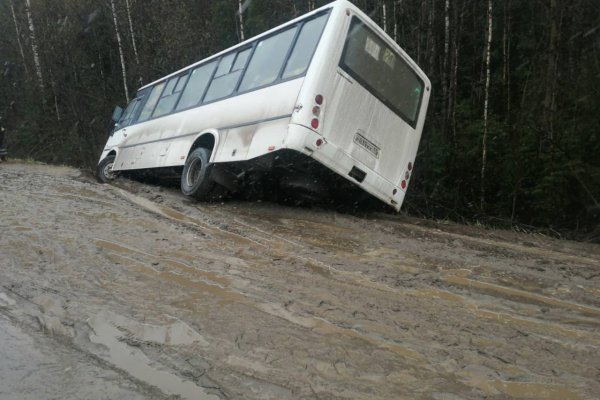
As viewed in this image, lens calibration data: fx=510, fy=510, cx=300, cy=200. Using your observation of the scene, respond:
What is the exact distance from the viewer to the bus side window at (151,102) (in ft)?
35.7

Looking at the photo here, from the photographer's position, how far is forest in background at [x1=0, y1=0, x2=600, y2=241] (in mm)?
9867

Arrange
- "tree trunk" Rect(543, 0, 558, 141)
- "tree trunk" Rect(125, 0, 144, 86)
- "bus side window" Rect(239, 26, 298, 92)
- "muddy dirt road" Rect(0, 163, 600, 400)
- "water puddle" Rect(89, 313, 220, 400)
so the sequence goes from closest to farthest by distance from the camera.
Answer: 1. "water puddle" Rect(89, 313, 220, 400)
2. "muddy dirt road" Rect(0, 163, 600, 400)
3. "bus side window" Rect(239, 26, 298, 92)
4. "tree trunk" Rect(543, 0, 558, 141)
5. "tree trunk" Rect(125, 0, 144, 86)

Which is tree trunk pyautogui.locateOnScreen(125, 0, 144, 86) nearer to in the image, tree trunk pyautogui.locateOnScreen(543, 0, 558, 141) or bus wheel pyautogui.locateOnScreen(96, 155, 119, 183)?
bus wheel pyautogui.locateOnScreen(96, 155, 119, 183)

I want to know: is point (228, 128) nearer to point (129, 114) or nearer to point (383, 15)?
point (129, 114)

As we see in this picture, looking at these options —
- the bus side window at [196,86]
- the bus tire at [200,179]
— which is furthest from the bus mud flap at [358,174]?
the bus side window at [196,86]

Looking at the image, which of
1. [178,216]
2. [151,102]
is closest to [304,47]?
[178,216]

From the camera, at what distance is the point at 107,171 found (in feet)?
39.9

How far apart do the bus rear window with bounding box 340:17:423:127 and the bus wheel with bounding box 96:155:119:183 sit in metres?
7.48

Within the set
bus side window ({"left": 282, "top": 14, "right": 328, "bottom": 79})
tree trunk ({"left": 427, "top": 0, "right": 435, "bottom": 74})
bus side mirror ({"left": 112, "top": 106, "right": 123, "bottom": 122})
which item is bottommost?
bus side mirror ({"left": 112, "top": 106, "right": 123, "bottom": 122})

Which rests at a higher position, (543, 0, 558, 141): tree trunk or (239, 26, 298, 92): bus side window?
(543, 0, 558, 141): tree trunk

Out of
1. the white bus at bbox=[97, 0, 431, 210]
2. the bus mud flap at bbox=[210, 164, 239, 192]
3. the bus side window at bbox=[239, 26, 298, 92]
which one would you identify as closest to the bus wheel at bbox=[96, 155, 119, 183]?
the white bus at bbox=[97, 0, 431, 210]

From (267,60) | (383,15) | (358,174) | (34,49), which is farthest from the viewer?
(34,49)

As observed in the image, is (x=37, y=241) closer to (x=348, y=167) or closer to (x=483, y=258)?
(x=348, y=167)

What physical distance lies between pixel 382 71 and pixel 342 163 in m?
1.42
